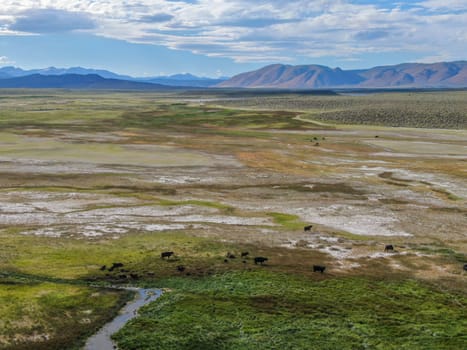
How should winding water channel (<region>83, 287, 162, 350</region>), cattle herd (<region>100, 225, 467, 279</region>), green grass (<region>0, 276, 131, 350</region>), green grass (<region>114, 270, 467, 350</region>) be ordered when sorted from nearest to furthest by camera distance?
winding water channel (<region>83, 287, 162, 350</region>)
green grass (<region>0, 276, 131, 350</region>)
green grass (<region>114, 270, 467, 350</region>)
cattle herd (<region>100, 225, 467, 279</region>)

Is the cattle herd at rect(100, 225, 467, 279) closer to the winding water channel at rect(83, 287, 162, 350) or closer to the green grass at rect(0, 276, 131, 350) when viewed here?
the winding water channel at rect(83, 287, 162, 350)

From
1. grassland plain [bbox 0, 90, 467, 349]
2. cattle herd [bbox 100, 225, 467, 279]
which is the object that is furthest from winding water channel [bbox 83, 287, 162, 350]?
cattle herd [bbox 100, 225, 467, 279]

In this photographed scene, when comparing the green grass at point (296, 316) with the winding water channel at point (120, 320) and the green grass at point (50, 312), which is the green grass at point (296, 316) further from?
the green grass at point (50, 312)

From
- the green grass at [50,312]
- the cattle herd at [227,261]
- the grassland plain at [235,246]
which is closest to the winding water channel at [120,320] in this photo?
the green grass at [50,312]

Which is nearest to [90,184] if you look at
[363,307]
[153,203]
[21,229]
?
[153,203]

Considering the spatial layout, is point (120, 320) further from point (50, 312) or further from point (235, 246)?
point (235, 246)

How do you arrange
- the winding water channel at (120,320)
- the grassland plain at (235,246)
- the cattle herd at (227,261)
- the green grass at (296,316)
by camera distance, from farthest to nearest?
the cattle herd at (227,261), the grassland plain at (235,246), the green grass at (296,316), the winding water channel at (120,320)
